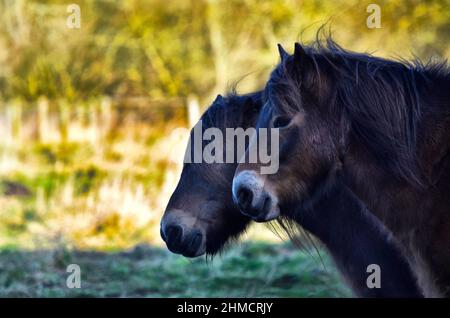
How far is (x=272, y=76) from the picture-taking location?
13.9 ft

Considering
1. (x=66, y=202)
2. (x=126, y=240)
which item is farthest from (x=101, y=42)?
(x=126, y=240)

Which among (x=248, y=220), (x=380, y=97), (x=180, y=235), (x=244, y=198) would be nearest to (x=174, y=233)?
(x=180, y=235)

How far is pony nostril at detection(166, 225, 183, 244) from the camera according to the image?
188 inches

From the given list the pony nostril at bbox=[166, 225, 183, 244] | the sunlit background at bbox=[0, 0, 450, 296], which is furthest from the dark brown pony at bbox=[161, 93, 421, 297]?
the sunlit background at bbox=[0, 0, 450, 296]

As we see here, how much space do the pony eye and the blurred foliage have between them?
1097 centimetres

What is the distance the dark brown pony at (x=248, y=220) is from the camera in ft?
15.7

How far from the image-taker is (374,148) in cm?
389

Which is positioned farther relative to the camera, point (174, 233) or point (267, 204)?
point (174, 233)

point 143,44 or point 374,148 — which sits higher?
point 143,44

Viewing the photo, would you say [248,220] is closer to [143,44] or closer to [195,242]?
[195,242]

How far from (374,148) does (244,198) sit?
0.80 m

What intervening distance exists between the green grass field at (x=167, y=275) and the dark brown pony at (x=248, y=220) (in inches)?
43.8

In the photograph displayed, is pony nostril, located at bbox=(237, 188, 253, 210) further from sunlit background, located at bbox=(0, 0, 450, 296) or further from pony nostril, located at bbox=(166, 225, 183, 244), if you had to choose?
sunlit background, located at bbox=(0, 0, 450, 296)
